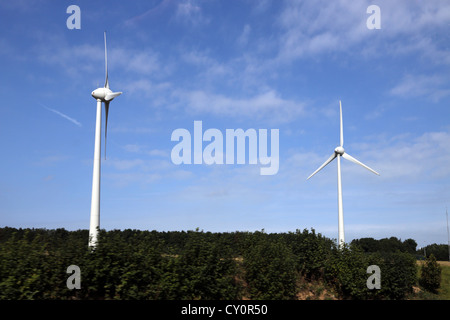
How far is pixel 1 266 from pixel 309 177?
144ft

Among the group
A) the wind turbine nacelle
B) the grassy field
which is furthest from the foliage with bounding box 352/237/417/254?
the wind turbine nacelle

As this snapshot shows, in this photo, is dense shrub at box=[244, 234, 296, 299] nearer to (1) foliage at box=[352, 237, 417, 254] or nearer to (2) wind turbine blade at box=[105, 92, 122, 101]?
(2) wind turbine blade at box=[105, 92, 122, 101]

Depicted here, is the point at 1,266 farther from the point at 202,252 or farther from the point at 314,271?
the point at 314,271

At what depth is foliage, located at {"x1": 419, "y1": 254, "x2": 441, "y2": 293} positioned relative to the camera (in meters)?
68.3

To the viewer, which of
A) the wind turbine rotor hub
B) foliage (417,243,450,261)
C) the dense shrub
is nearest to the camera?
the dense shrub

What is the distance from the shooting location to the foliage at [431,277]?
68.3 meters

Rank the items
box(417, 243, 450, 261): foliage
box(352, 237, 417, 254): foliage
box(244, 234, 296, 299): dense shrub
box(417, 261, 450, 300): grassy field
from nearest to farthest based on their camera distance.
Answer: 1. box(244, 234, 296, 299): dense shrub
2. box(417, 261, 450, 300): grassy field
3. box(352, 237, 417, 254): foliage
4. box(417, 243, 450, 261): foliage

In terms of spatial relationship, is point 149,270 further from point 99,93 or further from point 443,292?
point 443,292

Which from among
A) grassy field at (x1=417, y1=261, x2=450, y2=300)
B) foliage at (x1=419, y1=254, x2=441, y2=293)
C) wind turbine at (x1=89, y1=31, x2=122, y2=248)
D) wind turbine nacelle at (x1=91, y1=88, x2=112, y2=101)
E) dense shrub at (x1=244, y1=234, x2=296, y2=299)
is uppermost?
wind turbine nacelle at (x1=91, y1=88, x2=112, y2=101)

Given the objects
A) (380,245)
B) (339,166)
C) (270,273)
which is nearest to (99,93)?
(270,273)

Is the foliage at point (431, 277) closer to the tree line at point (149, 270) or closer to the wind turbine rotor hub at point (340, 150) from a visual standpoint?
the tree line at point (149, 270)
